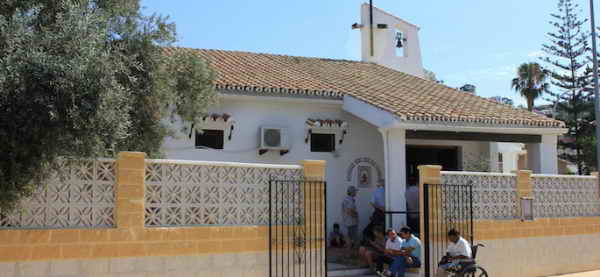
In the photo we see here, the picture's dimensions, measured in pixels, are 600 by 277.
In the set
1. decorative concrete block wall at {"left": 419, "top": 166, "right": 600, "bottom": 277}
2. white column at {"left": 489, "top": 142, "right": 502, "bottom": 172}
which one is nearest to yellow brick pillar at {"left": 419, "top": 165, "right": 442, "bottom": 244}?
decorative concrete block wall at {"left": 419, "top": 166, "right": 600, "bottom": 277}

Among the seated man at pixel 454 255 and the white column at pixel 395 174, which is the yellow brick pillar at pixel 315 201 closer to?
the seated man at pixel 454 255

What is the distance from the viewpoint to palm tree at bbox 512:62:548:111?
124 ft

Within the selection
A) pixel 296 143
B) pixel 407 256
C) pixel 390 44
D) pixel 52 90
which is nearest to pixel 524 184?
pixel 407 256

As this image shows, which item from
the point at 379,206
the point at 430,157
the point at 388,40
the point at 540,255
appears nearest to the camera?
the point at 540,255

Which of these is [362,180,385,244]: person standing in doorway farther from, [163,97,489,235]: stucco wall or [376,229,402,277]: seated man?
[376,229,402,277]: seated man

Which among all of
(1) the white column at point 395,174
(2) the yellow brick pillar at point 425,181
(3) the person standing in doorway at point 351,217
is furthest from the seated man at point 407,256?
(3) the person standing in doorway at point 351,217

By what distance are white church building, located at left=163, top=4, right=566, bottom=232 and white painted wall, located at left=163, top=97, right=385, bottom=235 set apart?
22 millimetres

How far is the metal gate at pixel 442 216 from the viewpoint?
37.7 feet

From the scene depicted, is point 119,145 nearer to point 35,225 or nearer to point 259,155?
point 35,225

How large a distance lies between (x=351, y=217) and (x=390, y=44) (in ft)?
26.6

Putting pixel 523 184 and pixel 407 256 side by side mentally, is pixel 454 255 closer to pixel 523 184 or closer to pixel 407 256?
pixel 407 256

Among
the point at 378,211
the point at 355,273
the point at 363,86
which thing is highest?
the point at 363,86

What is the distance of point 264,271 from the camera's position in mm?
9742

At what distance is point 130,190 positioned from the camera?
869 centimetres
